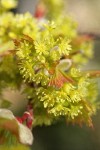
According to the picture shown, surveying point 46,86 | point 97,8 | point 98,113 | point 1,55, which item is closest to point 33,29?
point 1,55

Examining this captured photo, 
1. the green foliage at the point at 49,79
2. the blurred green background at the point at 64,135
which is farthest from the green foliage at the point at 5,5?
the green foliage at the point at 49,79

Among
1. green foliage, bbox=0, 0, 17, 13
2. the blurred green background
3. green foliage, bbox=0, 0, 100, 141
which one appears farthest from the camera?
the blurred green background

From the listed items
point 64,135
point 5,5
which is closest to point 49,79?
point 5,5

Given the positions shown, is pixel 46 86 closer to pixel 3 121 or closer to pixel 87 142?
pixel 3 121

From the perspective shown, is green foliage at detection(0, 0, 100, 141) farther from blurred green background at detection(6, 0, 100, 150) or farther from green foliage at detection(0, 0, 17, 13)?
blurred green background at detection(6, 0, 100, 150)

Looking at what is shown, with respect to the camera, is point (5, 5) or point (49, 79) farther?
point (5, 5)

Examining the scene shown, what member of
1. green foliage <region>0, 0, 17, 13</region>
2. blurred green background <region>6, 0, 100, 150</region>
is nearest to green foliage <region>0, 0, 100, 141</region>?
green foliage <region>0, 0, 17, 13</region>

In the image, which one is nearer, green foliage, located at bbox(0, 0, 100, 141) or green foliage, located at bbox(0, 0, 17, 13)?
green foliage, located at bbox(0, 0, 100, 141)

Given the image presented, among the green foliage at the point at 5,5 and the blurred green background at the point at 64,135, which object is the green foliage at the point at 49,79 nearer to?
the green foliage at the point at 5,5

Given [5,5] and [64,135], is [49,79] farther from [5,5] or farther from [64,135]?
[64,135]

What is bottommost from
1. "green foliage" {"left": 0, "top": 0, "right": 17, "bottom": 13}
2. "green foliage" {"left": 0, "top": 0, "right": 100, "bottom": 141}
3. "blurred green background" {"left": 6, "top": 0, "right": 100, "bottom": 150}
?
"blurred green background" {"left": 6, "top": 0, "right": 100, "bottom": 150}

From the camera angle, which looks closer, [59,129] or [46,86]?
[46,86]
